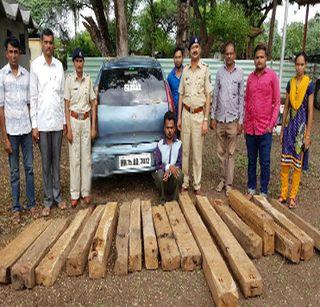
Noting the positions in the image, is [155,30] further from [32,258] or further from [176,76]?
[32,258]

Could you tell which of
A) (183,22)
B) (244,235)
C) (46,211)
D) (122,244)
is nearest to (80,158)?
(46,211)

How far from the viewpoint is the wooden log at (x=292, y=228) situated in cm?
337

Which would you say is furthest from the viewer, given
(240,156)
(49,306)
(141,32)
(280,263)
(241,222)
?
(141,32)

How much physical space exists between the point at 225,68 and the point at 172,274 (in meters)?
2.96

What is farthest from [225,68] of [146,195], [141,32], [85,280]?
[141,32]

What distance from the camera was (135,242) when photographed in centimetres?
341

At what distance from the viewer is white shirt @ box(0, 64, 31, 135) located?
425 cm

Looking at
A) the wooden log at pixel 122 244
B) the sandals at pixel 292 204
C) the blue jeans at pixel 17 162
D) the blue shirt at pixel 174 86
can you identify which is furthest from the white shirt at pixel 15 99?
the sandals at pixel 292 204

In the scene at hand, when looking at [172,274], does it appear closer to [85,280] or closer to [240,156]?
[85,280]

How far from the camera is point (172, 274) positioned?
3.22 m

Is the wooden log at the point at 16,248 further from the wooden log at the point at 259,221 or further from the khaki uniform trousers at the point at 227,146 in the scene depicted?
the khaki uniform trousers at the point at 227,146

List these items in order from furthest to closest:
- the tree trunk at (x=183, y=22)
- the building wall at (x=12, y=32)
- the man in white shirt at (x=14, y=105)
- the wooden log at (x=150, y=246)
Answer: the building wall at (x=12, y=32)
the tree trunk at (x=183, y=22)
the man in white shirt at (x=14, y=105)
the wooden log at (x=150, y=246)

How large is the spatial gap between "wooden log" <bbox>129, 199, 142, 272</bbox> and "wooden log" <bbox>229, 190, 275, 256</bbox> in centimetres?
117

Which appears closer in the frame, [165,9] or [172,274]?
[172,274]
